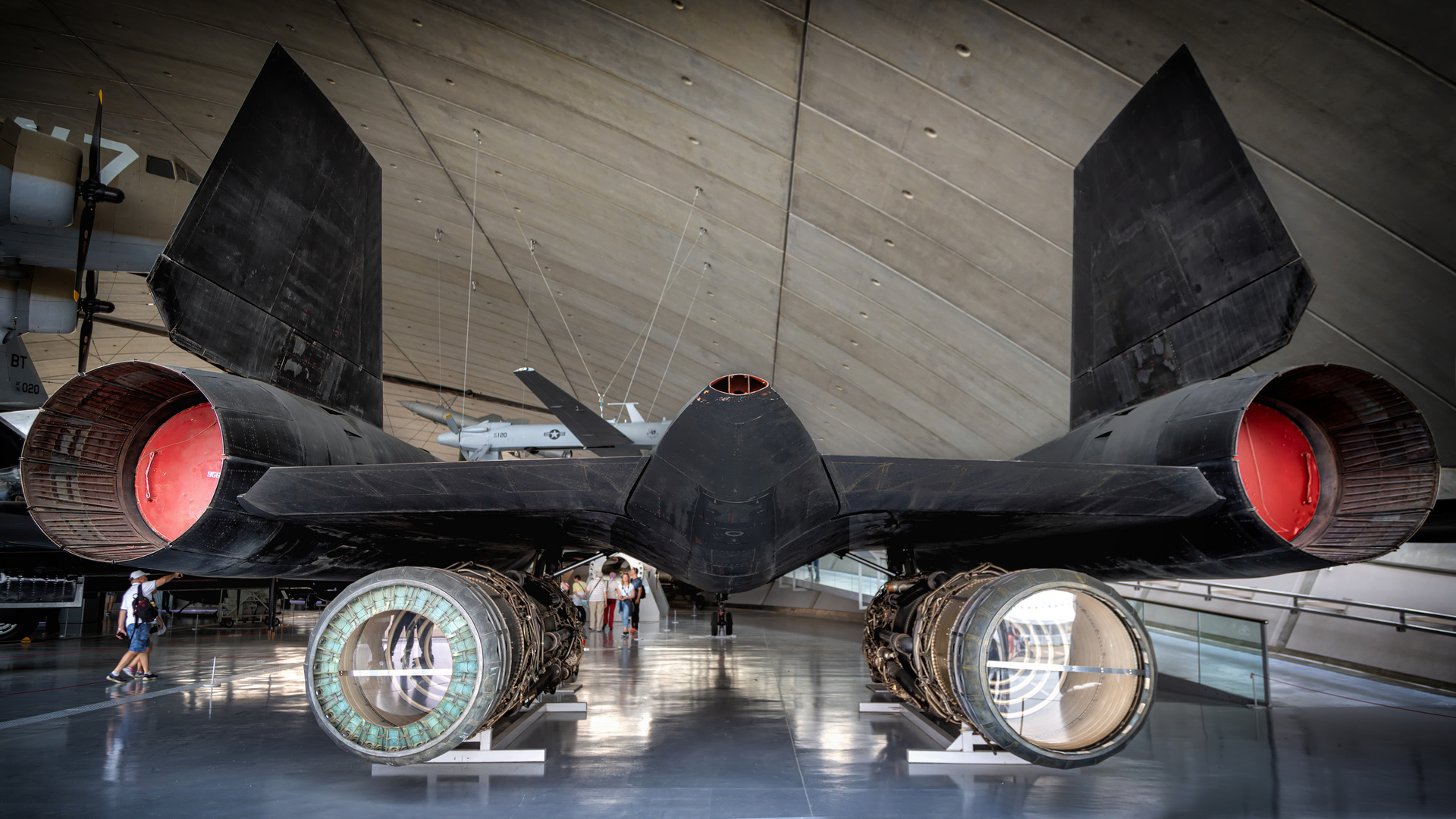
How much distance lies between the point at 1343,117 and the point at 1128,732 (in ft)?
21.4

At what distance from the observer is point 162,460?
3506mm

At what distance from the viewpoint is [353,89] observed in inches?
507

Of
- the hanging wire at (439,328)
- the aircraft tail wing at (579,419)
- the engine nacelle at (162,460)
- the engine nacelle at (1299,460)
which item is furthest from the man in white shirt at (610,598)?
the engine nacelle at (1299,460)

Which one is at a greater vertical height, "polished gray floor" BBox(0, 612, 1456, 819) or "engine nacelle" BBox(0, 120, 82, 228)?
"engine nacelle" BBox(0, 120, 82, 228)

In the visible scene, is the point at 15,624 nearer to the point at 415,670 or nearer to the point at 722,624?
the point at 722,624

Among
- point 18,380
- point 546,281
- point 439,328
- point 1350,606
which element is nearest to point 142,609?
point 18,380

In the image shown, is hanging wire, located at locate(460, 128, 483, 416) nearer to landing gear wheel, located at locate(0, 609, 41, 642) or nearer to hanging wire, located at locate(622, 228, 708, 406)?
hanging wire, located at locate(622, 228, 708, 406)

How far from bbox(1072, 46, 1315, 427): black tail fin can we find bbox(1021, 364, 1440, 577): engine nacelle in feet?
0.99

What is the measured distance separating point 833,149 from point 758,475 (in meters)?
8.40

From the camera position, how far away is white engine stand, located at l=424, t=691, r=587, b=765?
169 inches

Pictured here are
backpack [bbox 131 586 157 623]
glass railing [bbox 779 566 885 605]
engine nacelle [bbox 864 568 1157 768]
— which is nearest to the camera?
engine nacelle [bbox 864 568 1157 768]

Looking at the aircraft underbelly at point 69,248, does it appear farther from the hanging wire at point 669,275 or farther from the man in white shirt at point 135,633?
the hanging wire at point 669,275

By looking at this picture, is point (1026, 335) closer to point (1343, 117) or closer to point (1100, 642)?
point (1343, 117)

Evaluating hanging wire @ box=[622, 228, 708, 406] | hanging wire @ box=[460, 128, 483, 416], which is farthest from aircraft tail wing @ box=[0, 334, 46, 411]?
hanging wire @ box=[622, 228, 708, 406]
